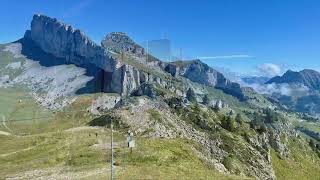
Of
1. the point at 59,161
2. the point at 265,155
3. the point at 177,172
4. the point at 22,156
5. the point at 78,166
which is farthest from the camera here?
the point at 265,155

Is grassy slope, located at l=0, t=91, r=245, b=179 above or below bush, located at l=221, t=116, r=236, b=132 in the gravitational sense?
below

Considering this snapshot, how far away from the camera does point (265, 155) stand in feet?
558

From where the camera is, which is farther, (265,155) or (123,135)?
(265,155)

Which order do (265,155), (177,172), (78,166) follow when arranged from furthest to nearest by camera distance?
(265,155)
(78,166)
(177,172)

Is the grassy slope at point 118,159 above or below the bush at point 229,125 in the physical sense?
below

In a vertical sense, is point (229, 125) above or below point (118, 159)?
above

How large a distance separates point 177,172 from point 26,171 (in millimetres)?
25860

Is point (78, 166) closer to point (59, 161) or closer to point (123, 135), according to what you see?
point (59, 161)

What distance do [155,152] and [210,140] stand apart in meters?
50.6

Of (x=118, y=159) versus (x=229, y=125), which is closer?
(x=118, y=159)

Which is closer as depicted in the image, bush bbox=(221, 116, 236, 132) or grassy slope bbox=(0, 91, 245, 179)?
grassy slope bbox=(0, 91, 245, 179)

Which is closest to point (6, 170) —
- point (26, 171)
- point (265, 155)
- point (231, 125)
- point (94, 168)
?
point (26, 171)

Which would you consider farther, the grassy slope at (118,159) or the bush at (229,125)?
the bush at (229,125)

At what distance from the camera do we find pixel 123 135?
362 feet
